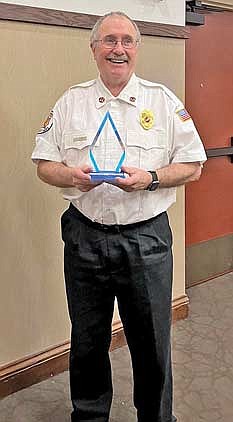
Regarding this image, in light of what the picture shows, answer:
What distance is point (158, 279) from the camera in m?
1.98

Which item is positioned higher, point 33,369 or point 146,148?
point 146,148

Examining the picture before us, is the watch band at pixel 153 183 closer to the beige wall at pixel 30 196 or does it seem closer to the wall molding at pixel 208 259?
the beige wall at pixel 30 196

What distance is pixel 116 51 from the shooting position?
5.92ft

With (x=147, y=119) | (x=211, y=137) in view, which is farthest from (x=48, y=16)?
(x=211, y=137)

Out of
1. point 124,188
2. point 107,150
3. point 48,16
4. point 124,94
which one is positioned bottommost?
point 124,188

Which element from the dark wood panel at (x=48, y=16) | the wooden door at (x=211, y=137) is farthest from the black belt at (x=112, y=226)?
the wooden door at (x=211, y=137)

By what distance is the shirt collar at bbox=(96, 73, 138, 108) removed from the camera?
6.21 ft

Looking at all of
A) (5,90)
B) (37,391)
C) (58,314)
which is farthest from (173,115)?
(37,391)

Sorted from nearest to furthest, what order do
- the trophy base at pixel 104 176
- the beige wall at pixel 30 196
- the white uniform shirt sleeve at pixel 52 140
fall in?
the trophy base at pixel 104 176 < the white uniform shirt sleeve at pixel 52 140 < the beige wall at pixel 30 196

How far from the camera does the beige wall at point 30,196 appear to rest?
235 cm

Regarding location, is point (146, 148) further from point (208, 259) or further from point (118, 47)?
point (208, 259)

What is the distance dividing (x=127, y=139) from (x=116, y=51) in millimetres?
280

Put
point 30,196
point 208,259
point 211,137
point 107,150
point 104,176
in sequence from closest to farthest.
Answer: point 104,176 < point 107,150 < point 30,196 < point 211,137 < point 208,259

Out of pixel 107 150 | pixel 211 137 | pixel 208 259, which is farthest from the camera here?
pixel 208 259
